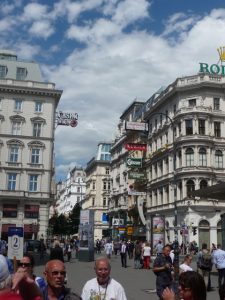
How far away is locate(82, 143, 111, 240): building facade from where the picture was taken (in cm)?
11131

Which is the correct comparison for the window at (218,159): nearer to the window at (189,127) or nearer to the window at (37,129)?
the window at (189,127)

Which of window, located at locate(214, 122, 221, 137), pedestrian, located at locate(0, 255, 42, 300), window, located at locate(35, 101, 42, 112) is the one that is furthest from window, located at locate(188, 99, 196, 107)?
pedestrian, located at locate(0, 255, 42, 300)

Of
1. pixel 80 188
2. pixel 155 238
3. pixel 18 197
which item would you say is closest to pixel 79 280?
pixel 155 238

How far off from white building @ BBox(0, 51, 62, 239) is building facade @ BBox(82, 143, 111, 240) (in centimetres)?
4750

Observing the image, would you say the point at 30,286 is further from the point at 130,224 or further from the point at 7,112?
the point at 130,224

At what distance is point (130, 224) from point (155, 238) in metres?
40.8

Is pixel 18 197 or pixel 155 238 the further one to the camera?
pixel 18 197

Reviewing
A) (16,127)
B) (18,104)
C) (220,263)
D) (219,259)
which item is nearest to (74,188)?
(16,127)

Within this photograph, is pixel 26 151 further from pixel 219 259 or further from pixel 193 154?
pixel 219 259

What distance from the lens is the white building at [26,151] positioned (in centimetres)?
5884

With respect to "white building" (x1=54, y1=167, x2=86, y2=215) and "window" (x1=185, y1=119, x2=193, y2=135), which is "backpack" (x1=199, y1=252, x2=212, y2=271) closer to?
"window" (x1=185, y1=119, x2=193, y2=135)

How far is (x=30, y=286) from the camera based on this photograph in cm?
364

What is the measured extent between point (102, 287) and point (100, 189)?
108438 mm

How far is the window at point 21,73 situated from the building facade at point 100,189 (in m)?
48.9
